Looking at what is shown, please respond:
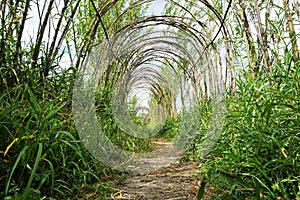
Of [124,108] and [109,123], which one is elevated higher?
[124,108]

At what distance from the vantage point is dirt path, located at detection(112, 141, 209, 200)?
7.48 feet

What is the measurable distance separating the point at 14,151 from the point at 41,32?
1175 millimetres

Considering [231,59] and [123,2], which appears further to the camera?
[123,2]

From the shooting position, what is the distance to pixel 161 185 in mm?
2703

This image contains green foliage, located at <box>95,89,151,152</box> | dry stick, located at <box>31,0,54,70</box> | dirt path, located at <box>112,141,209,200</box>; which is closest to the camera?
dirt path, located at <box>112,141,209,200</box>

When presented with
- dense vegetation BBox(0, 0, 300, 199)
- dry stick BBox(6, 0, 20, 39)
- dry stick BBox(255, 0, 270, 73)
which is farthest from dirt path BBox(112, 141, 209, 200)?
dry stick BBox(6, 0, 20, 39)

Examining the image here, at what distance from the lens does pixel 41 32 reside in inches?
99.6

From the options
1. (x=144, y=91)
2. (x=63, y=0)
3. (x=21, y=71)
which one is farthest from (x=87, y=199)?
(x=144, y=91)

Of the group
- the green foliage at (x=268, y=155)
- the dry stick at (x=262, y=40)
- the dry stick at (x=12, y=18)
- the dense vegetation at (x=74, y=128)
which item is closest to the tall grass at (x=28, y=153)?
the dense vegetation at (x=74, y=128)

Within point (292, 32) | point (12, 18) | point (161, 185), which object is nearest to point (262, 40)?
point (292, 32)

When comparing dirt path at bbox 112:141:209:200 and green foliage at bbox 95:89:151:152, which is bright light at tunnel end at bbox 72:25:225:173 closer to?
green foliage at bbox 95:89:151:152

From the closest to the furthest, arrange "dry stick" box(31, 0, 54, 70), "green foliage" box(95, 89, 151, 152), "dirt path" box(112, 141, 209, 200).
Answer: "dirt path" box(112, 141, 209, 200), "dry stick" box(31, 0, 54, 70), "green foliage" box(95, 89, 151, 152)

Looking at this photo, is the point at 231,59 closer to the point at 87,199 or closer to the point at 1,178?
the point at 87,199

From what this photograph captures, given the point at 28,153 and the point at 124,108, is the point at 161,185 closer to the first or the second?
the point at 28,153
